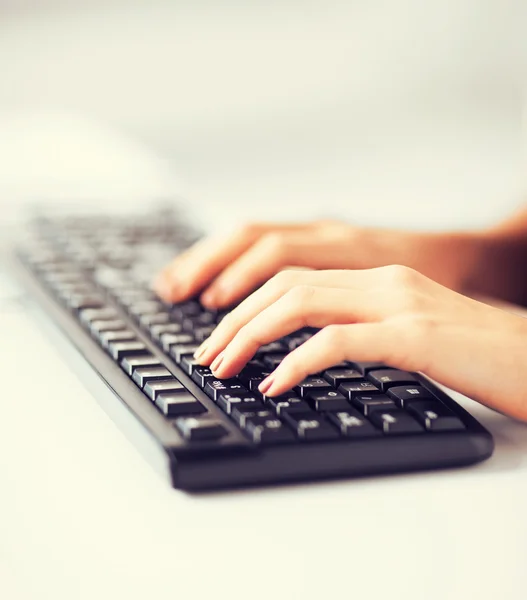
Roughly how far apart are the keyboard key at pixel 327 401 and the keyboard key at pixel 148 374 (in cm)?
9

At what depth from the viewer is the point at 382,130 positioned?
4.25 ft

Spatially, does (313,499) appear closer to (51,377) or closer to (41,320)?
(51,377)

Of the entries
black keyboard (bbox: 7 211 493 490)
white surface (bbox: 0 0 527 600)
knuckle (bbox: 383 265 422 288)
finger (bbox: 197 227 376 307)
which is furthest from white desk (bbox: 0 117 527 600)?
white surface (bbox: 0 0 527 600)

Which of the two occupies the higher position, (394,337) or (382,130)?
(382,130)

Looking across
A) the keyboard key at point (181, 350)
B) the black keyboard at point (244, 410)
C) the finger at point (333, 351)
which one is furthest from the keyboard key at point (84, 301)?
the finger at point (333, 351)

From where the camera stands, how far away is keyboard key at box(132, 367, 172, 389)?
0.47 metres

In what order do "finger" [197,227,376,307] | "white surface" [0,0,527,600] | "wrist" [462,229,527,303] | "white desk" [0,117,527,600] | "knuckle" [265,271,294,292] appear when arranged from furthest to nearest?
"white surface" [0,0,527,600] < "wrist" [462,229,527,303] < "finger" [197,227,376,307] < "knuckle" [265,271,294,292] < "white desk" [0,117,527,600]

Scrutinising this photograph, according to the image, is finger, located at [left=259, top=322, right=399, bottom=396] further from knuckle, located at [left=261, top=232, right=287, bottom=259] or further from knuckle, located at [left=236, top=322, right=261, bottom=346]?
knuckle, located at [left=261, top=232, right=287, bottom=259]

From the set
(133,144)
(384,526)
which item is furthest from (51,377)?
(133,144)

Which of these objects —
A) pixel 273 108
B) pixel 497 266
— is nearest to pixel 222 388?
pixel 497 266

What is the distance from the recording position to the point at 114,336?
55 cm

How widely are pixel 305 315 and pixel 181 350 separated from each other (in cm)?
9

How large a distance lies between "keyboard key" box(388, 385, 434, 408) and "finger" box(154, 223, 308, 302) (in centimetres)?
24

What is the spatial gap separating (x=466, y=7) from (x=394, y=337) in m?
0.95
